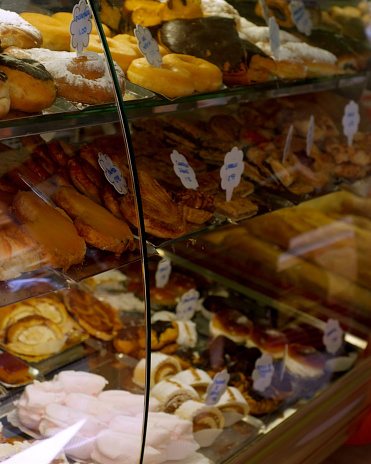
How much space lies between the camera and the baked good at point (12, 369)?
5.62 feet

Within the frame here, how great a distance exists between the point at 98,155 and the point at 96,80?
256 mm

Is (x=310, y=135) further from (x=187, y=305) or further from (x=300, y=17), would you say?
(x=187, y=305)

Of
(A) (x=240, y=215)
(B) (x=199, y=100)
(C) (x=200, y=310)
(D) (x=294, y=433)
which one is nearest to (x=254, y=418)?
(D) (x=294, y=433)

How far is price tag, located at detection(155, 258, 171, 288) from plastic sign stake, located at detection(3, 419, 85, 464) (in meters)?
0.91

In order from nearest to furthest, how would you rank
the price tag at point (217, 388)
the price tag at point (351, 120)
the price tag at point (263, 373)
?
the price tag at point (217, 388)
the price tag at point (263, 373)
the price tag at point (351, 120)

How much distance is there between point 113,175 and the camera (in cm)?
138

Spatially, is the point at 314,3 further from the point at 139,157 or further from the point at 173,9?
the point at 139,157

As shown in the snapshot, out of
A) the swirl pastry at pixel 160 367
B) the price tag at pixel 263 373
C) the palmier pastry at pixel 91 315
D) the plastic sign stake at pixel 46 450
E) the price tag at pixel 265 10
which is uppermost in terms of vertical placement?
the price tag at pixel 265 10

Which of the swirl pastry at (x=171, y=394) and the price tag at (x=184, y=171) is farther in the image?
the swirl pastry at (x=171, y=394)

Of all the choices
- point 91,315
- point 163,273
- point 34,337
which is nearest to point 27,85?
point 34,337

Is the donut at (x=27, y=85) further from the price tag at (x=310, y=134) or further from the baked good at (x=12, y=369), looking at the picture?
the price tag at (x=310, y=134)

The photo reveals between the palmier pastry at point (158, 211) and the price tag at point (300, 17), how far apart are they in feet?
3.23

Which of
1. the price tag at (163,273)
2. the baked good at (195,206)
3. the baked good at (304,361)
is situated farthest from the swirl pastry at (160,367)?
the baked good at (195,206)

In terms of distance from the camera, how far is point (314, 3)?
2.31 metres
